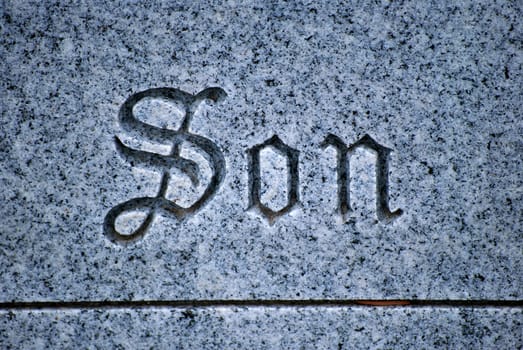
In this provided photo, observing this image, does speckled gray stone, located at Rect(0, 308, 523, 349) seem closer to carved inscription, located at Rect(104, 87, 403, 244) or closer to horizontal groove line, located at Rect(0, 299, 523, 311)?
horizontal groove line, located at Rect(0, 299, 523, 311)

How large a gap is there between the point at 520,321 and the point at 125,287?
757mm

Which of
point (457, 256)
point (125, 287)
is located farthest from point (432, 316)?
point (125, 287)

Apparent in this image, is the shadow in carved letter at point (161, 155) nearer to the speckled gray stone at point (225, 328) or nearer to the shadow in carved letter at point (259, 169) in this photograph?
the shadow in carved letter at point (259, 169)

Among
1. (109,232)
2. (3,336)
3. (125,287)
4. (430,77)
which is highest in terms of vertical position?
(430,77)

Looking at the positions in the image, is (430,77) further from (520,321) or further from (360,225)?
(520,321)

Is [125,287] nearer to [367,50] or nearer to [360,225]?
[360,225]

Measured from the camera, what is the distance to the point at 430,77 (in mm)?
896

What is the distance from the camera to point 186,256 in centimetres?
88

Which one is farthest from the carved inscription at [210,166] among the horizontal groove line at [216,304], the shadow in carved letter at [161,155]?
the horizontal groove line at [216,304]

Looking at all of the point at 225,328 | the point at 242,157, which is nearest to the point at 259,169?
the point at 242,157

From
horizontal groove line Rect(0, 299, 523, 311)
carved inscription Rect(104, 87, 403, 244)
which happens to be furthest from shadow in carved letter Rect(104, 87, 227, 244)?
horizontal groove line Rect(0, 299, 523, 311)

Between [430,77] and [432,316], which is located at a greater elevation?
[430,77]

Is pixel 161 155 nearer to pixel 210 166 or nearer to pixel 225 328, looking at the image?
pixel 210 166

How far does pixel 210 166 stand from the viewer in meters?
0.88
